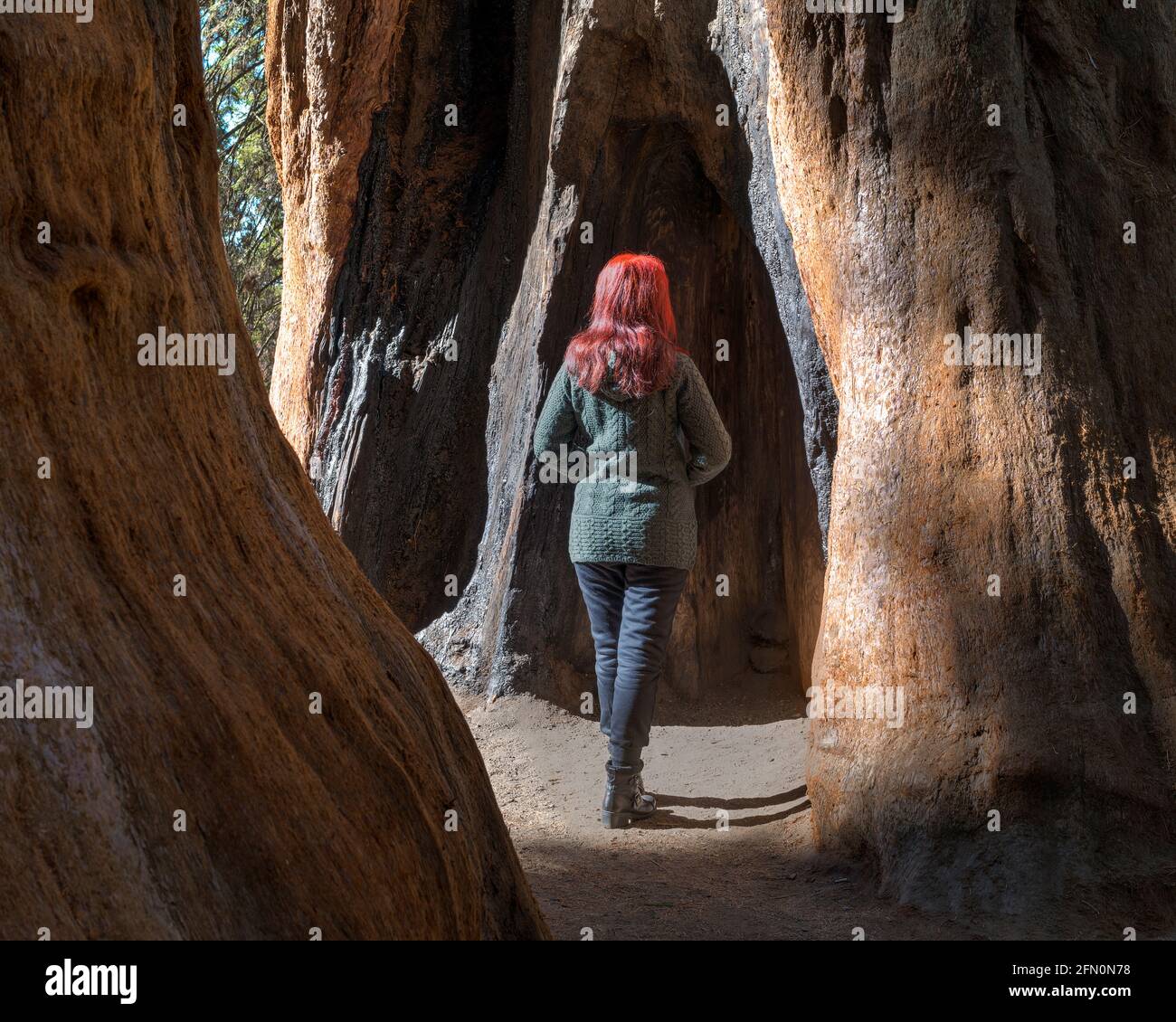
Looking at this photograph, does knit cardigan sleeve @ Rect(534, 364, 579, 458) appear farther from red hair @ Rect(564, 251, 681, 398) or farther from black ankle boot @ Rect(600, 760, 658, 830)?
black ankle boot @ Rect(600, 760, 658, 830)

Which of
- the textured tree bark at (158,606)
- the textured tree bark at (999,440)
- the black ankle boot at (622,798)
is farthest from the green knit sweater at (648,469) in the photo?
the textured tree bark at (158,606)

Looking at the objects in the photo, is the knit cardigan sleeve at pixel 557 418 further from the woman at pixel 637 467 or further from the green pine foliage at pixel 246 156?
the green pine foliage at pixel 246 156

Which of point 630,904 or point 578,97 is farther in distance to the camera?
point 578,97

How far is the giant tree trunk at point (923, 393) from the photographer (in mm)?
4395

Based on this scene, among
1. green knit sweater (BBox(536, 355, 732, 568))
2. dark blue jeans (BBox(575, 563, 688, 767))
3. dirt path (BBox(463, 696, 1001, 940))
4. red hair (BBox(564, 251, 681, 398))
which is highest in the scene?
red hair (BBox(564, 251, 681, 398))

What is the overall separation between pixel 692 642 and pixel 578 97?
10.2 feet

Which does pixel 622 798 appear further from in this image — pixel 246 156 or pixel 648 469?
pixel 246 156

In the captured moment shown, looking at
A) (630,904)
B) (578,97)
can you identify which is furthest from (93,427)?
(578,97)

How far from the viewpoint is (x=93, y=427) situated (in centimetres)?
268

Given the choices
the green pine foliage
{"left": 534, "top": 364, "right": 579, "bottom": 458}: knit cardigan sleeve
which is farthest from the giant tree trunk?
the green pine foliage

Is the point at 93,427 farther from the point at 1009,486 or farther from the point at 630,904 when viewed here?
the point at 1009,486

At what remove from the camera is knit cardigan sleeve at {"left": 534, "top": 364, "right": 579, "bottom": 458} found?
17.6 ft

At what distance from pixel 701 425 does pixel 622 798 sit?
1.61 metres

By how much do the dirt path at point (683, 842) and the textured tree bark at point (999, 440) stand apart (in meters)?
0.26
